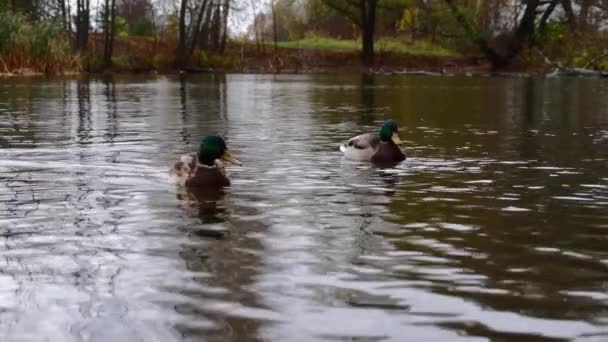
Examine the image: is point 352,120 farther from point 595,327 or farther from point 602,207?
point 595,327

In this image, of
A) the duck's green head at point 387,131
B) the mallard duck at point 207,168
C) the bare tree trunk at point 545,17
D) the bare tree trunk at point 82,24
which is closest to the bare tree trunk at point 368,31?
the bare tree trunk at point 545,17

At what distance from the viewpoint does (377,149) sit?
10820mm

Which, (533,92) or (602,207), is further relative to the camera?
(533,92)

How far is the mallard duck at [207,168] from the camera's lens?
8633mm

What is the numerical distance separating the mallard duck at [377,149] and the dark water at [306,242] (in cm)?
27

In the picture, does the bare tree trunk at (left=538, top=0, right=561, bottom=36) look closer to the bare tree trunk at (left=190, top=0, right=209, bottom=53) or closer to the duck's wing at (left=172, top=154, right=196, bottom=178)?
the bare tree trunk at (left=190, top=0, right=209, bottom=53)

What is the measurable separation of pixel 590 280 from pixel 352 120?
Answer: 12.3 metres

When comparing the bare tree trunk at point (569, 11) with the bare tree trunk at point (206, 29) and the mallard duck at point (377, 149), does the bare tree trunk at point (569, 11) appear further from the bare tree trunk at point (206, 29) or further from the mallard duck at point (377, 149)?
the mallard duck at point (377, 149)

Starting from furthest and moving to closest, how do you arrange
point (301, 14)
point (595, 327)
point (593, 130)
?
point (301, 14), point (593, 130), point (595, 327)

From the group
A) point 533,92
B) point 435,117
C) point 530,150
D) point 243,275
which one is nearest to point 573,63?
point 533,92

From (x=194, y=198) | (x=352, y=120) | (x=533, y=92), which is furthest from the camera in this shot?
(x=533, y=92)

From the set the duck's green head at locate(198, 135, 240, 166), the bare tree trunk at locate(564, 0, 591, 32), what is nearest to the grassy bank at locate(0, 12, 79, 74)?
the bare tree trunk at locate(564, 0, 591, 32)

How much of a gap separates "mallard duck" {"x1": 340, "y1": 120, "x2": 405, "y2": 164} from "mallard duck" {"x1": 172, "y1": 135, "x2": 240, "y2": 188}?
2413 millimetres

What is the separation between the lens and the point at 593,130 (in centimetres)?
1468
